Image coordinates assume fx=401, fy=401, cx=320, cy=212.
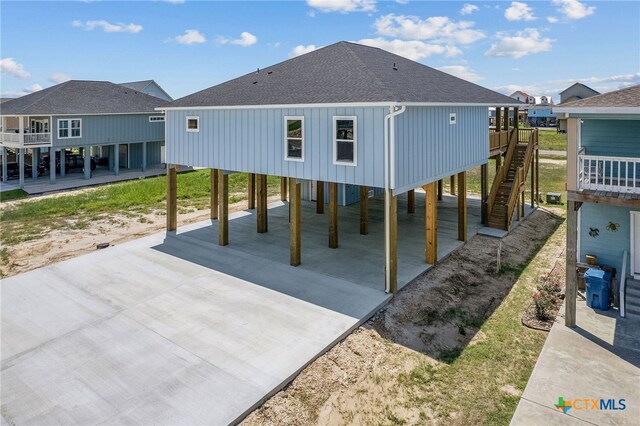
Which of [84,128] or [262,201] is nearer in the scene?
[262,201]

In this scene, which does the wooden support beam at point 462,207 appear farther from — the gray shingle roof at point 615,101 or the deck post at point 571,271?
the deck post at point 571,271

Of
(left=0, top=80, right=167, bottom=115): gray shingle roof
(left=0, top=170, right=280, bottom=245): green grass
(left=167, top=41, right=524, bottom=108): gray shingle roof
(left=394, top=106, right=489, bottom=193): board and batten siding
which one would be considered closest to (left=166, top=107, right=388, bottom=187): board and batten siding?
(left=167, top=41, right=524, bottom=108): gray shingle roof

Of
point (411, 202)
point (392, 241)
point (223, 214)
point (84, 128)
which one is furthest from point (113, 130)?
point (392, 241)

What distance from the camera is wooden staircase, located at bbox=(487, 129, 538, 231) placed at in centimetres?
1576

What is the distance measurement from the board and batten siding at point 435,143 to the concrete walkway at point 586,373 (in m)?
4.82

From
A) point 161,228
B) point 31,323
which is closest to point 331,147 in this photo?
point 31,323

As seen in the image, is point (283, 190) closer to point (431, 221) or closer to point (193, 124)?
point (193, 124)

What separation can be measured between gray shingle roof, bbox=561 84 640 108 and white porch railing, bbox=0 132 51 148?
29514 mm

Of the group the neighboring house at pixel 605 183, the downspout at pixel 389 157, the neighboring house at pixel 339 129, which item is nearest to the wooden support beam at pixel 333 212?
the neighboring house at pixel 339 129

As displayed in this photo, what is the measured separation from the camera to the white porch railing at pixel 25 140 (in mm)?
25672

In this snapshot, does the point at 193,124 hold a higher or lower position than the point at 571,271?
higher

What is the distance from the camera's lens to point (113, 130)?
98.2 feet

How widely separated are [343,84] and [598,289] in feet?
26.7

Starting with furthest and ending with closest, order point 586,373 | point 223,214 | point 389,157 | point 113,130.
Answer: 1. point 113,130
2. point 223,214
3. point 389,157
4. point 586,373
